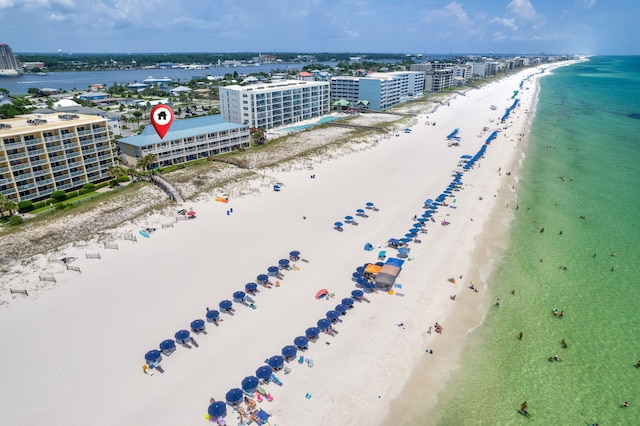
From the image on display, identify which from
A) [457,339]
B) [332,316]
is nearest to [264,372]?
[332,316]

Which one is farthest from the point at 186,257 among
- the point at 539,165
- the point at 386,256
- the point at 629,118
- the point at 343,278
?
the point at 629,118

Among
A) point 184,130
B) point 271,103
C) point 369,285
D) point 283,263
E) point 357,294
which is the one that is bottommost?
point 369,285

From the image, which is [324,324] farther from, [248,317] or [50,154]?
[50,154]

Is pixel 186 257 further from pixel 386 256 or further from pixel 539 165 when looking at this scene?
pixel 539 165

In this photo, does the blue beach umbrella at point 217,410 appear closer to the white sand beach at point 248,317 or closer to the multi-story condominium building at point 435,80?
the white sand beach at point 248,317

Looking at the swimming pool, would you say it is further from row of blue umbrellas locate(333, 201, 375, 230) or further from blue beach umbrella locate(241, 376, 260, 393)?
blue beach umbrella locate(241, 376, 260, 393)
